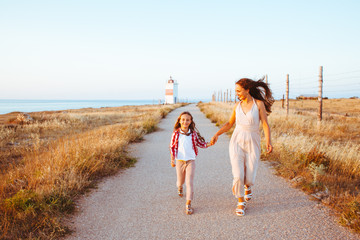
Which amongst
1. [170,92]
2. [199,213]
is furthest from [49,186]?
[170,92]

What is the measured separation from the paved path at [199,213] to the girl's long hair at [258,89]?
156 centimetres

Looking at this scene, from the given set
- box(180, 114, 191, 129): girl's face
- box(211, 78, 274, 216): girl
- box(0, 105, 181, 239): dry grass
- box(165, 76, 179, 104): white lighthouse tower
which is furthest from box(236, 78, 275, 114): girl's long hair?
box(165, 76, 179, 104): white lighthouse tower

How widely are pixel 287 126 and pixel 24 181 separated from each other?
34.1 ft

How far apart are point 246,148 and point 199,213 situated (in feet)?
3.76

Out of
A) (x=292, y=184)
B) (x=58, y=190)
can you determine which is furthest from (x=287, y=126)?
(x=58, y=190)

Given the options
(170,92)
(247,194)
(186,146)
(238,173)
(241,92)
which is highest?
(170,92)

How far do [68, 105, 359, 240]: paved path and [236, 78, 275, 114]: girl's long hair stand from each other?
156 centimetres

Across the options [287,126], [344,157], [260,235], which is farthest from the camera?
[287,126]

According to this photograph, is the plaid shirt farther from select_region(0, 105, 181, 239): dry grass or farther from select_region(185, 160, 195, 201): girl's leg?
select_region(0, 105, 181, 239): dry grass

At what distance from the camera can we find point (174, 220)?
3395mm

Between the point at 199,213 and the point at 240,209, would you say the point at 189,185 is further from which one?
the point at 240,209

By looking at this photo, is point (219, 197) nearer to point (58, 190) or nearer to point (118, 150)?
point (58, 190)

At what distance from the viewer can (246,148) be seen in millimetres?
3576

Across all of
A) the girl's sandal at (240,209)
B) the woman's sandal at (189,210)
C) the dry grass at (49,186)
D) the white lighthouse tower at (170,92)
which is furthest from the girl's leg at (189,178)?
the white lighthouse tower at (170,92)
